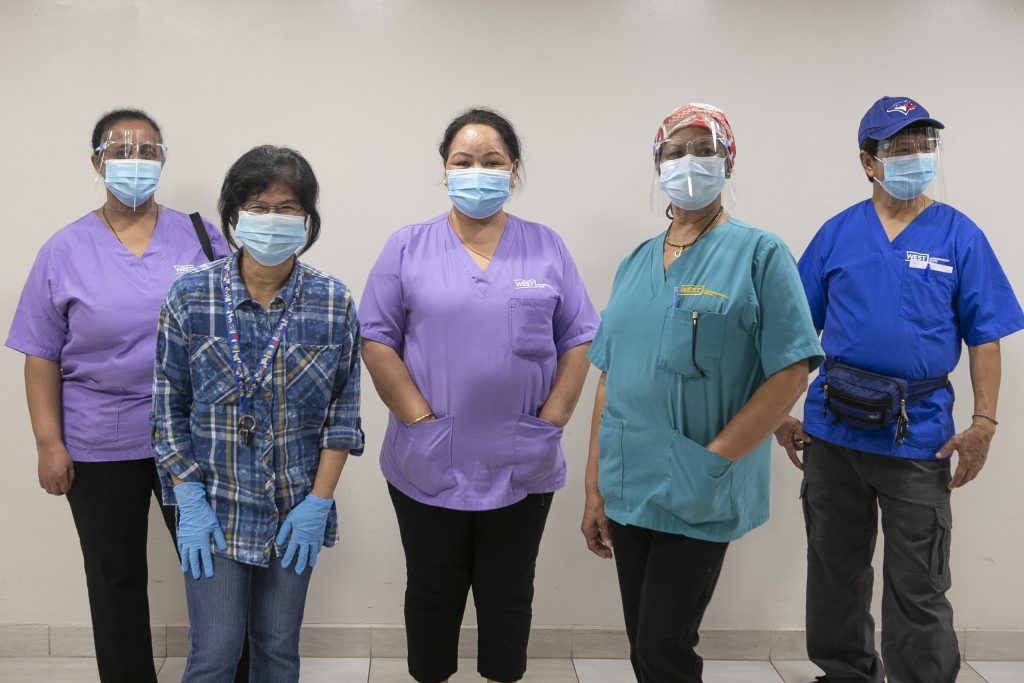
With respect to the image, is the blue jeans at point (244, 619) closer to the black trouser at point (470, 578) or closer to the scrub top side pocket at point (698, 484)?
the black trouser at point (470, 578)

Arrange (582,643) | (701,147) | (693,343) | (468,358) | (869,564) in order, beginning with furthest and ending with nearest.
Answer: (582,643)
(869,564)
(468,358)
(701,147)
(693,343)

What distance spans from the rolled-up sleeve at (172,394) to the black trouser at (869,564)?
5.40 feet

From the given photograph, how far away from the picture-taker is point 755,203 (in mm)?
2893

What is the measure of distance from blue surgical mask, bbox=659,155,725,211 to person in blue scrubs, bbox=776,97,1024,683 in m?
0.74

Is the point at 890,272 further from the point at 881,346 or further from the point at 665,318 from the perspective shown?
the point at 665,318

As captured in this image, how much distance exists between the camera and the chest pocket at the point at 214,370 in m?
1.79

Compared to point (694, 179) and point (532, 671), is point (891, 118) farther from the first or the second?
point (532, 671)

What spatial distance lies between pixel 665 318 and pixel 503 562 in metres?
0.80

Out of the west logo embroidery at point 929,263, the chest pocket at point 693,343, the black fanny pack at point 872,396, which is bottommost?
the black fanny pack at point 872,396

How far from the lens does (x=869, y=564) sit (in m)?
2.58

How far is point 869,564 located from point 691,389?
1147 mm

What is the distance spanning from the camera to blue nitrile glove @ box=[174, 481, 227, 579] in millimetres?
1795

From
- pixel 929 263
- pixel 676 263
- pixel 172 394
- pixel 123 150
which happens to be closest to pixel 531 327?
pixel 676 263

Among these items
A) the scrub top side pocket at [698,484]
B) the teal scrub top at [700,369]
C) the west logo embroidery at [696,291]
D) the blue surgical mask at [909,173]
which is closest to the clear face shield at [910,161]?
the blue surgical mask at [909,173]
